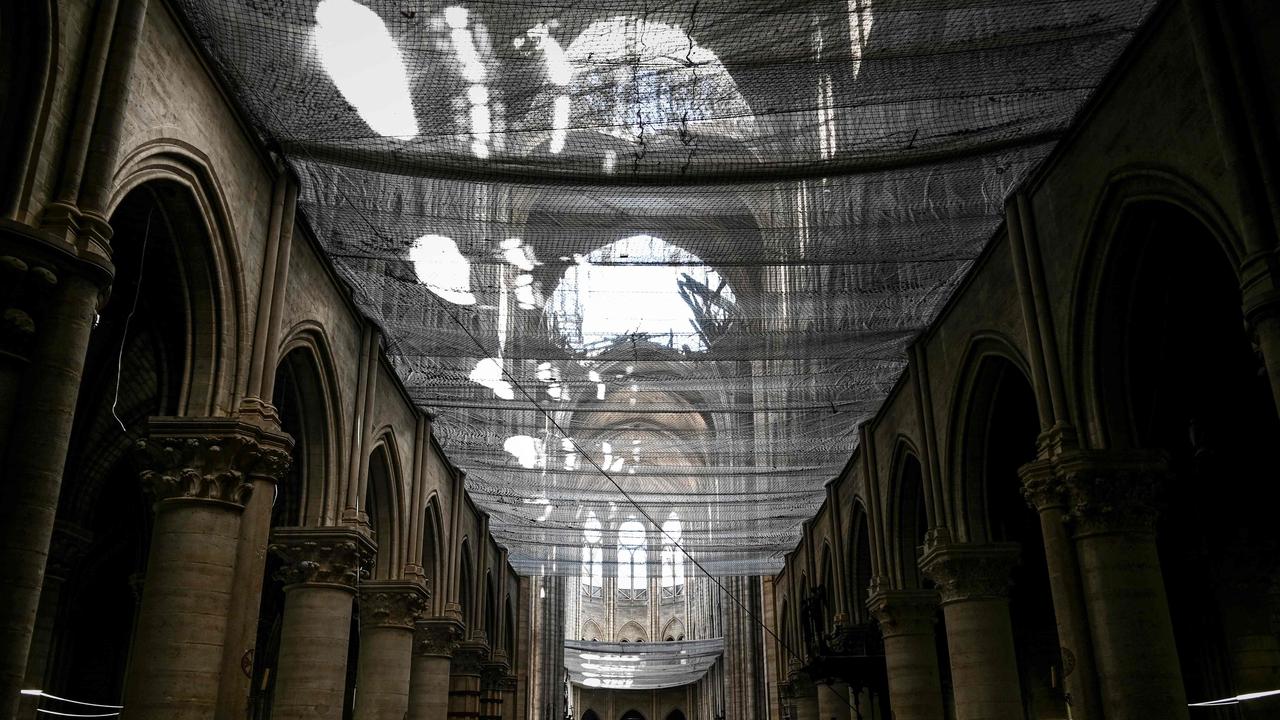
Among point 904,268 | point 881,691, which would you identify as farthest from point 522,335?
point 881,691

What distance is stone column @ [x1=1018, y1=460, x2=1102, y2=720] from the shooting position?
10.9 m

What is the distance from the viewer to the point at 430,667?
2166cm

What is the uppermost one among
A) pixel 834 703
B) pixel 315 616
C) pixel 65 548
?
pixel 65 548

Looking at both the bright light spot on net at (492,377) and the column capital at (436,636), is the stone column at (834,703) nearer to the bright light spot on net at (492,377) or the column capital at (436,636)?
the column capital at (436,636)

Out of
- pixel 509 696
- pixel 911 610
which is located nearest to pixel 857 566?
pixel 911 610

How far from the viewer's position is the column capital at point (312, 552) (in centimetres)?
1439

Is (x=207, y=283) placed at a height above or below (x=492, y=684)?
above

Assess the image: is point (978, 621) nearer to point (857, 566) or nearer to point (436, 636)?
point (857, 566)

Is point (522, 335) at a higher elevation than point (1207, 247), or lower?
higher

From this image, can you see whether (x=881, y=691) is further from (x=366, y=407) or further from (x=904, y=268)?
(x=366, y=407)

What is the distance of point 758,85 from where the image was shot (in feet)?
33.1

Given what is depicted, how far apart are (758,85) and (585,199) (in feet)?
9.42

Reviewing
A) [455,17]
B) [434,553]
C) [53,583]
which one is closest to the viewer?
[455,17]

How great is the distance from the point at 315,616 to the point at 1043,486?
9531 mm
